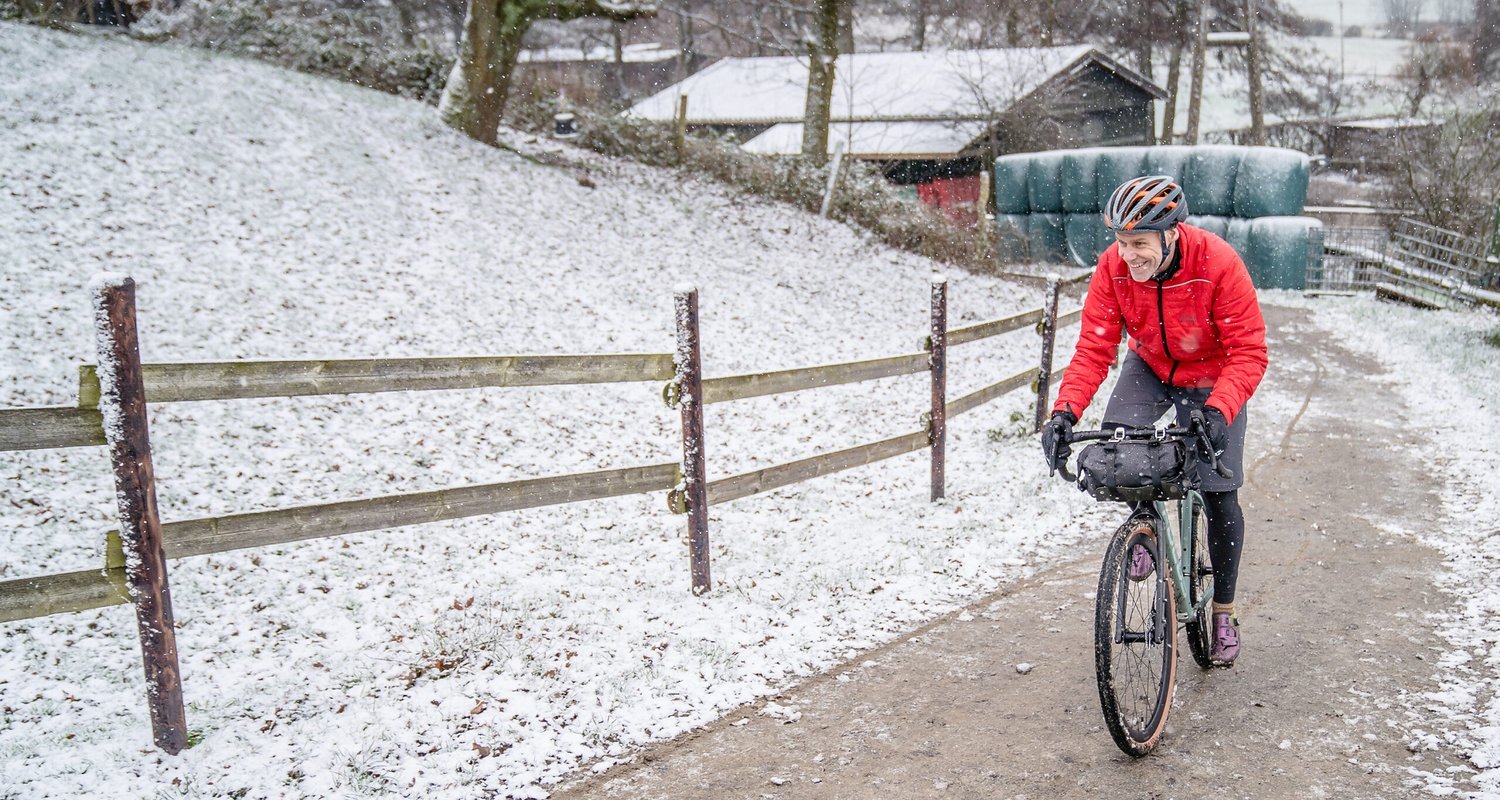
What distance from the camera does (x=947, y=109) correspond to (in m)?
29.4

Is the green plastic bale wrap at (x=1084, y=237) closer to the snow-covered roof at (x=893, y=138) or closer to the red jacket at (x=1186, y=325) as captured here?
the snow-covered roof at (x=893, y=138)

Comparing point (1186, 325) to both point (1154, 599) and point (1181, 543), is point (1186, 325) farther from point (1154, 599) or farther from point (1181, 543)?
point (1154, 599)

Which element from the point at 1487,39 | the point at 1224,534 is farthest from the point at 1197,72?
the point at 1487,39

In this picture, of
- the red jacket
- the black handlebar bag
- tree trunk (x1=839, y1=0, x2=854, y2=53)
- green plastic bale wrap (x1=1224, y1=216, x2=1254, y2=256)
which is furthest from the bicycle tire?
tree trunk (x1=839, y1=0, x2=854, y2=53)

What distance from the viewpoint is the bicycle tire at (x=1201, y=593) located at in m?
4.12

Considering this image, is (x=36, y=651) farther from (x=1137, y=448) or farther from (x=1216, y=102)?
(x=1216, y=102)

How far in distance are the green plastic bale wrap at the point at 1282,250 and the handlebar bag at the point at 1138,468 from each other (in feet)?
71.9

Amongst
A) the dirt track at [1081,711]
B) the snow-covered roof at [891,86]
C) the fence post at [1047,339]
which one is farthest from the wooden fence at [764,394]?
the snow-covered roof at [891,86]

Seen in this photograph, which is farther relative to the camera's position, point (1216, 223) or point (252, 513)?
point (1216, 223)

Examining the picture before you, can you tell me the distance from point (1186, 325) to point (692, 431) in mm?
2568

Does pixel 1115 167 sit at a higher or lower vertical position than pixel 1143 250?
higher

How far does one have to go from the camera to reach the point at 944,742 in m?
3.87

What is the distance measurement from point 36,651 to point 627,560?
10.3 ft

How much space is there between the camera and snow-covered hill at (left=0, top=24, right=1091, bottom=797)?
4145 mm
